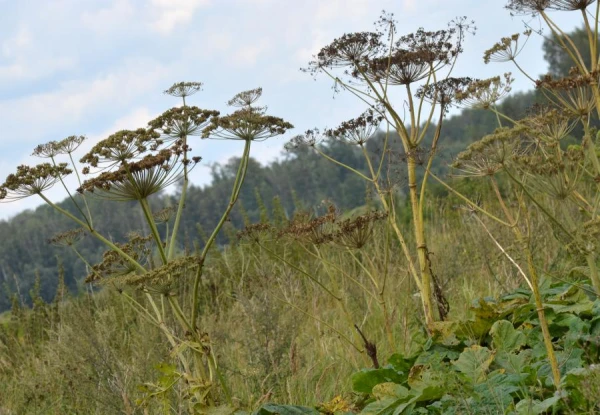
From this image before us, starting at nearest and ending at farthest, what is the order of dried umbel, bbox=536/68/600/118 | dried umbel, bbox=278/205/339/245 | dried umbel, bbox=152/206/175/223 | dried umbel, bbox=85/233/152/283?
dried umbel, bbox=536/68/600/118
dried umbel, bbox=85/233/152/283
dried umbel, bbox=278/205/339/245
dried umbel, bbox=152/206/175/223

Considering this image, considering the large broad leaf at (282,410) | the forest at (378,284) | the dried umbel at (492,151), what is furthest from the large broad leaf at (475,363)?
the dried umbel at (492,151)

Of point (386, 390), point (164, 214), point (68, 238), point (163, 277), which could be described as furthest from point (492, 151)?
point (68, 238)

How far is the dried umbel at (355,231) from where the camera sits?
3.82 meters

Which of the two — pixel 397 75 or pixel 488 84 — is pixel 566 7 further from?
pixel 397 75

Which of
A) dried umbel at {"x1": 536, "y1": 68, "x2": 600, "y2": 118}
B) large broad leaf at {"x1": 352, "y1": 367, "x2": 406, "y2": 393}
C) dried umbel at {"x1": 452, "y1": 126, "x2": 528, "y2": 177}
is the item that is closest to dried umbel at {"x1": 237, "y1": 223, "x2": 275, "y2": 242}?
large broad leaf at {"x1": 352, "y1": 367, "x2": 406, "y2": 393}

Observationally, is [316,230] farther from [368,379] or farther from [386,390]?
[386,390]

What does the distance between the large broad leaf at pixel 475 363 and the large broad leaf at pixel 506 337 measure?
19 centimetres

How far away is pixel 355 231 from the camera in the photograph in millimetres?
3859

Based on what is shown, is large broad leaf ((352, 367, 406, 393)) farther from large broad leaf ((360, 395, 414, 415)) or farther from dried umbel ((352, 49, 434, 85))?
dried umbel ((352, 49, 434, 85))

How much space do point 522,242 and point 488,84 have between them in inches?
43.5

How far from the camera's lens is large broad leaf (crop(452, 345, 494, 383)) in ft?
11.0

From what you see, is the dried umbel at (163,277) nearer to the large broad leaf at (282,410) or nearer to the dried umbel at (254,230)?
the large broad leaf at (282,410)

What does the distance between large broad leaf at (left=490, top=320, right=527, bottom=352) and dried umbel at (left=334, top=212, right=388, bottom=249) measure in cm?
78

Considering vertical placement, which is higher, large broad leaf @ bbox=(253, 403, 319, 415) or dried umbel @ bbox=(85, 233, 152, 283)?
dried umbel @ bbox=(85, 233, 152, 283)
